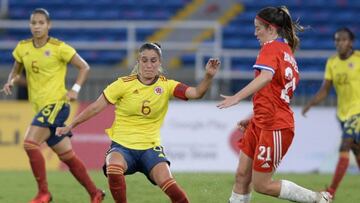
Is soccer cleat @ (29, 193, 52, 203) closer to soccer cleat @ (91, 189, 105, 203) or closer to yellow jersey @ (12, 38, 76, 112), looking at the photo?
soccer cleat @ (91, 189, 105, 203)

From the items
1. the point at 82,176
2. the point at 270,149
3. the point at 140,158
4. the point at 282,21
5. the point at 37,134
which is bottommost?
the point at 82,176

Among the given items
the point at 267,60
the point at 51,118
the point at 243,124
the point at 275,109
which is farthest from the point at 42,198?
the point at 267,60

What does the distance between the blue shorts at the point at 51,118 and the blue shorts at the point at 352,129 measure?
396 cm

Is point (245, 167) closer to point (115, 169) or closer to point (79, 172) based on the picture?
point (115, 169)

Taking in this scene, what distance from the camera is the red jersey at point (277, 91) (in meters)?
8.81

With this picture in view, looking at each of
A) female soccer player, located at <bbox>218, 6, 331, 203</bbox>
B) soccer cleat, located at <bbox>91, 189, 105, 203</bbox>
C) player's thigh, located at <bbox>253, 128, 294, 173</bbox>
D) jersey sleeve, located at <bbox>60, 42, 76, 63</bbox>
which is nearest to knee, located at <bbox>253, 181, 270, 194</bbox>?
female soccer player, located at <bbox>218, 6, 331, 203</bbox>

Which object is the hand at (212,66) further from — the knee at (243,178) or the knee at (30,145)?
the knee at (30,145)

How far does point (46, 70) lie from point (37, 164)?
1.18 m

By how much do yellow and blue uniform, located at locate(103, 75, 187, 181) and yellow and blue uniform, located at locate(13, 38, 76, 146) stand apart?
7.03ft

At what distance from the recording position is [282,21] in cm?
904

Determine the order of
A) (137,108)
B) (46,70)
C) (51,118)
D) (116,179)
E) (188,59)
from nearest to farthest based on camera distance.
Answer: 1. (116,179)
2. (137,108)
3. (51,118)
4. (46,70)
5. (188,59)

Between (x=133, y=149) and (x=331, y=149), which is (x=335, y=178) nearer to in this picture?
(x=133, y=149)

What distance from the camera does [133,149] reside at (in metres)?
9.37

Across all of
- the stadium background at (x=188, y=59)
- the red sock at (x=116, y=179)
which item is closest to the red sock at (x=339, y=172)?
the red sock at (x=116, y=179)
